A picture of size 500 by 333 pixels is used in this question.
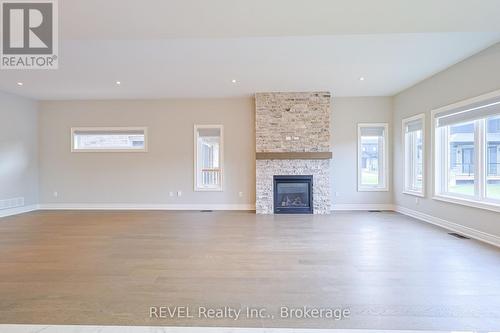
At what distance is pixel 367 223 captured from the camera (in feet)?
Result: 19.2

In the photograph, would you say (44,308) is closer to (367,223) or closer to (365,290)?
(365,290)

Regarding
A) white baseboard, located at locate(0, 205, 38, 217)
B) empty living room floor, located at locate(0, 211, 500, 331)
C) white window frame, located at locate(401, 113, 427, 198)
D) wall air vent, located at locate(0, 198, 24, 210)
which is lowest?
empty living room floor, located at locate(0, 211, 500, 331)

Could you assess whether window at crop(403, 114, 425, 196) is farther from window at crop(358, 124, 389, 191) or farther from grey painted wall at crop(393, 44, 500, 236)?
window at crop(358, 124, 389, 191)

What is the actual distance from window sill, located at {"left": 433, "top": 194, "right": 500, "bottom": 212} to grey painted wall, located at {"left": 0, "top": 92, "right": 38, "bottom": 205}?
995 cm

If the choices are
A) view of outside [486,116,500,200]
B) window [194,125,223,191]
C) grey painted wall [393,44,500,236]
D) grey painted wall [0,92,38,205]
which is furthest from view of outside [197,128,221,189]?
view of outside [486,116,500,200]

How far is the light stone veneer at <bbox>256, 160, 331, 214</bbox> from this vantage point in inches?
282

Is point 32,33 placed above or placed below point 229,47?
below

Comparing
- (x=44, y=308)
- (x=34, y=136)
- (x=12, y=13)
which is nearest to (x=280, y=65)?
(x=12, y=13)

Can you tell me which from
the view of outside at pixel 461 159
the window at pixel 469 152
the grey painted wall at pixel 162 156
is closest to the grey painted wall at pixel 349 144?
the grey painted wall at pixel 162 156

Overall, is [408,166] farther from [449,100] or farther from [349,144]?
[449,100]

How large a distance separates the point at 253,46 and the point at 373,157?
512cm

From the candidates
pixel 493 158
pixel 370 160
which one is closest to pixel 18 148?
pixel 370 160

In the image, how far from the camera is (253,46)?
13.7 ft

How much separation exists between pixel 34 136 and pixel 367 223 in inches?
351
